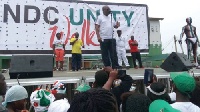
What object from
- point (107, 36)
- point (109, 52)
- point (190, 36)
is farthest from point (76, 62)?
point (190, 36)

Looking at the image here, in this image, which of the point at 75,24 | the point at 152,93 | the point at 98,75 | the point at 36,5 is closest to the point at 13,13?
the point at 36,5

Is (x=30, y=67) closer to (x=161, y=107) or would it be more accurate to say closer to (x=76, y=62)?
(x=76, y=62)

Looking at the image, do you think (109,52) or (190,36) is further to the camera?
(190,36)

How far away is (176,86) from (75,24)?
8283mm

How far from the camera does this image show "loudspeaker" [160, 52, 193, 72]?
545 cm

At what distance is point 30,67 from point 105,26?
5.61 ft

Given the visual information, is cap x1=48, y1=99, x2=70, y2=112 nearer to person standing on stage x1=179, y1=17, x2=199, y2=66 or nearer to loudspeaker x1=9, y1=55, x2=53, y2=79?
loudspeaker x1=9, y1=55, x2=53, y2=79

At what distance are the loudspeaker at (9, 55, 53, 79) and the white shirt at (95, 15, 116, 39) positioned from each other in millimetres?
1205

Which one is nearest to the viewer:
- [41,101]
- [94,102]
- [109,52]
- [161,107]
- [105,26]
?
[94,102]

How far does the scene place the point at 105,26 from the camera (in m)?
5.34

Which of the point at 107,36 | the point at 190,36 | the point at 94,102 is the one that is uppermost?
the point at 190,36

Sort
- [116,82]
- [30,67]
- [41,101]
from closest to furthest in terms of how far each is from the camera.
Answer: [41,101]
[116,82]
[30,67]

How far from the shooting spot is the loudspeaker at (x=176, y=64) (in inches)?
215

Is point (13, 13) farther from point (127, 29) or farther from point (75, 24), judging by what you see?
point (127, 29)
